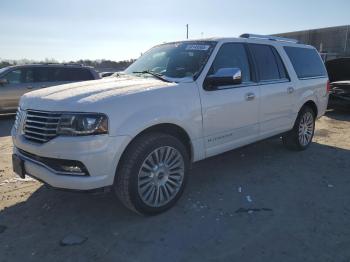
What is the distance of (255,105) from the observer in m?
4.94

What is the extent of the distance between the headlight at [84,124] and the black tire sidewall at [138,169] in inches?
20.5

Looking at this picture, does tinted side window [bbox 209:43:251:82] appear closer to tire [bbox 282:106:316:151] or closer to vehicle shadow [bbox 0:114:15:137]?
tire [bbox 282:106:316:151]

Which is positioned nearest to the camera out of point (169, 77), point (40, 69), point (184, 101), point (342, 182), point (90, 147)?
point (90, 147)

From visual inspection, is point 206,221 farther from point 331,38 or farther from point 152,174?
point 331,38

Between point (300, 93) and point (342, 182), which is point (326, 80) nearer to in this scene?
point (300, 93)

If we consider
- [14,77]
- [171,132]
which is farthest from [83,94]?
[14,77]

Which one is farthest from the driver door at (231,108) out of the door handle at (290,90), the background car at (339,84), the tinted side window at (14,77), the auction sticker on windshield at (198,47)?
the tinted side window at (14,77)

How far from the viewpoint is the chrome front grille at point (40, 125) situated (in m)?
3.34

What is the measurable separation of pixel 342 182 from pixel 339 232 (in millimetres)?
1586

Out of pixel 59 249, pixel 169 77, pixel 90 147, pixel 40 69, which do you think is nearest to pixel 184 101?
pixel 169 77

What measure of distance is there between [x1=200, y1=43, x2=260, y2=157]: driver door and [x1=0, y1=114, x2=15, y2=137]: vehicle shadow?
5.88 metres

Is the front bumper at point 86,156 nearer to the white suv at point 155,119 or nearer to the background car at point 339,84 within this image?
the white suv at point 155,119

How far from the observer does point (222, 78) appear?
4125mm

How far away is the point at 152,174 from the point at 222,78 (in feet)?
4.47
